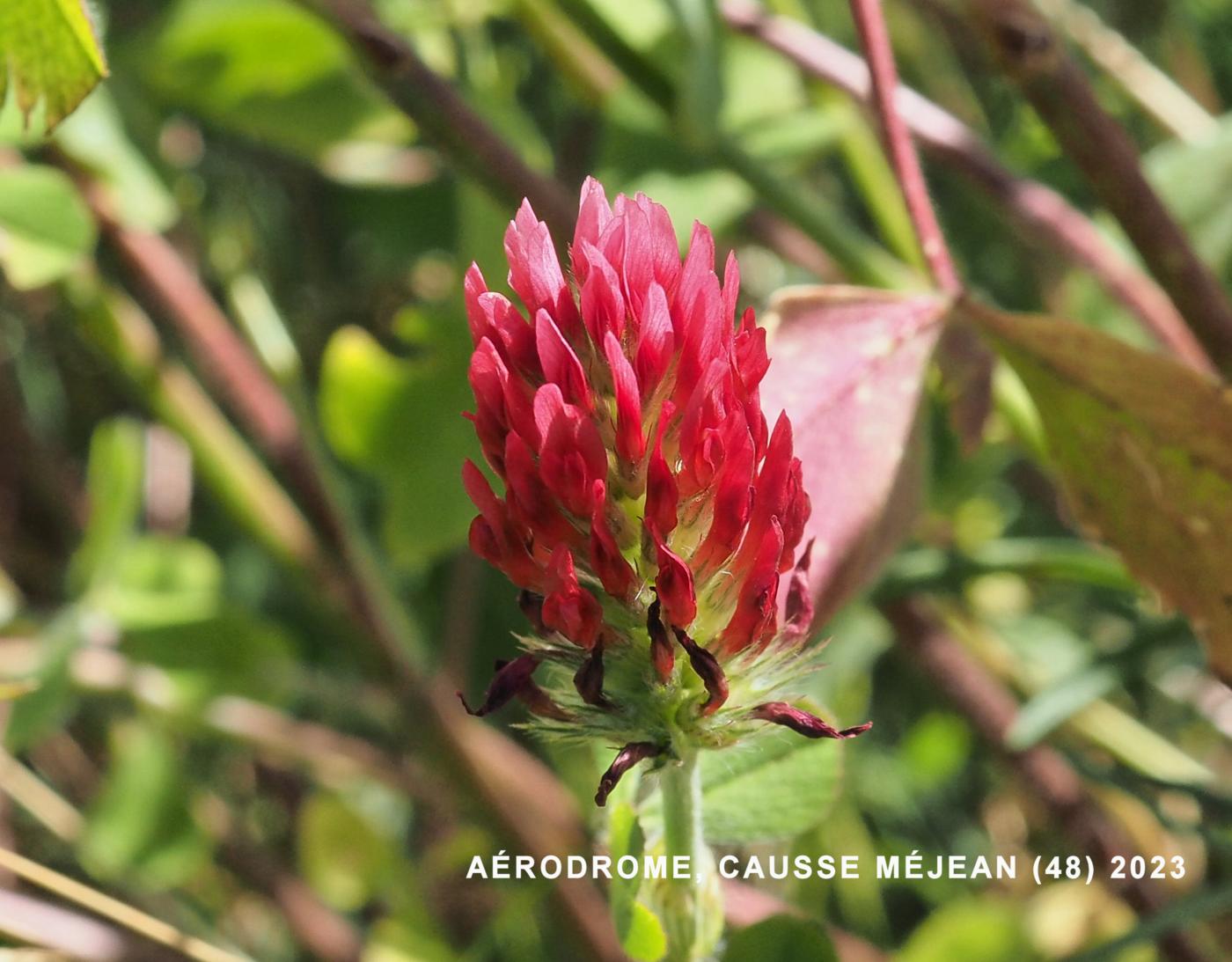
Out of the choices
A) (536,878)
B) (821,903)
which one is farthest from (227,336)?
(821,903)

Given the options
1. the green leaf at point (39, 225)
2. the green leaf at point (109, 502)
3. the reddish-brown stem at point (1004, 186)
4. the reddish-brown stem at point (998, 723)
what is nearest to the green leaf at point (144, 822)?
the green leaf at point (109, 502)

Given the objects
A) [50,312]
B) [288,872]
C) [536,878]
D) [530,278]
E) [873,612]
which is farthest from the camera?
[50,312]

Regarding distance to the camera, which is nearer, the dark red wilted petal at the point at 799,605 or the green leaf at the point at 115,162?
the dark red wilted petal at the point at 799,605

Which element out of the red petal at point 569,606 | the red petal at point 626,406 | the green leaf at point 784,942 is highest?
the red petal at point 626,406

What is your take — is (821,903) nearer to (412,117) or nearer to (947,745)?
(947,745)

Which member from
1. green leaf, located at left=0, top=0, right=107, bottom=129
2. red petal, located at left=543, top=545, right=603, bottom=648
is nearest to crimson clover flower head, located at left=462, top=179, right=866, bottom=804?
red petal, located at left=543, top=545, right=603, bottom=648

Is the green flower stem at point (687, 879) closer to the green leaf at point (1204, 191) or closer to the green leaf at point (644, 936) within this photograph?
the green leaf at point (644, 936)
